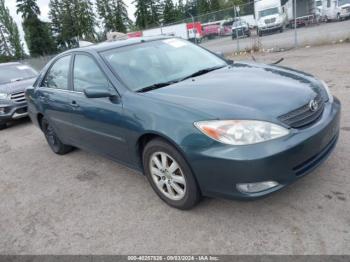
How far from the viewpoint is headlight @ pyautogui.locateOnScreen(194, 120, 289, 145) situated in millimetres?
2740

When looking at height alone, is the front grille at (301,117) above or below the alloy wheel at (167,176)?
above

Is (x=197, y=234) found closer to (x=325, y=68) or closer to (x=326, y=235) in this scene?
(x=326, y=235)

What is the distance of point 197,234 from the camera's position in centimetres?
303

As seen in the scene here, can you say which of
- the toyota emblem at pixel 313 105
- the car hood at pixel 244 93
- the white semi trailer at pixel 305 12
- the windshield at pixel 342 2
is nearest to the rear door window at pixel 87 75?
the car hood at pixel 244 93

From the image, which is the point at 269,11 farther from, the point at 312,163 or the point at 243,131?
the point at 243,131

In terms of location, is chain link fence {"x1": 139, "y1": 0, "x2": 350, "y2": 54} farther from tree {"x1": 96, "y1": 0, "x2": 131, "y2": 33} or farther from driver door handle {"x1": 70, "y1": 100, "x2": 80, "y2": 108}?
tree {"x1": 96, "y1": 0, "x2": 131, "y2": 33}

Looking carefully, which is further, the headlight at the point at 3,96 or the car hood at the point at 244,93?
the headlight at the point at 3,96

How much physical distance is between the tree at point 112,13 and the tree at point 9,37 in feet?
55.1

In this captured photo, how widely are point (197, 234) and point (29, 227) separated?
1.80 m

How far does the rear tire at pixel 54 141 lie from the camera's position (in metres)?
5.54

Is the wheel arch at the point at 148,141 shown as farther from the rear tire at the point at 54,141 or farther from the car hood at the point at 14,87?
the car hood at the point at 14,87

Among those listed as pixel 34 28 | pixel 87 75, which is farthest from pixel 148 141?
pixel 34 28

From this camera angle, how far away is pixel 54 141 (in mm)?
5680

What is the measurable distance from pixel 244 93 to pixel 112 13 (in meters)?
69.6
